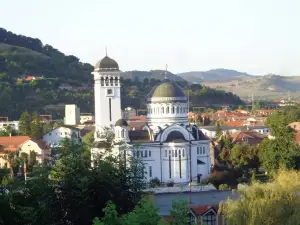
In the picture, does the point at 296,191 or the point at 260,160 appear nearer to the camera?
the point at 296,191

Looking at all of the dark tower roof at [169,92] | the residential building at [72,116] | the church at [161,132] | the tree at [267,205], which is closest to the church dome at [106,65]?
the church at [161,132]

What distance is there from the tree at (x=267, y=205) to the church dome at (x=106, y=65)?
86.3 ft

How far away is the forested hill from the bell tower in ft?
150

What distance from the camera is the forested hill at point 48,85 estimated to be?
109688mm

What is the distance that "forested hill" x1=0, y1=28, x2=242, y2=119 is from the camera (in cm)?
10969

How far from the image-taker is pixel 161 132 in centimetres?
5334

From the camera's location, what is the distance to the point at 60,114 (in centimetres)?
10881

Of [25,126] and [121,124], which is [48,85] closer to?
[25,126]

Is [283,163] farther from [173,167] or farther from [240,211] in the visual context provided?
[240,211]

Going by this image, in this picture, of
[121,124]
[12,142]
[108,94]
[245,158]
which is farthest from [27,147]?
[245,158]

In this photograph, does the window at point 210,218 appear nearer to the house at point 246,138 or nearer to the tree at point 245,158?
the tree at point 245,158

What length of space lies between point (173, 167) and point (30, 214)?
88.9 feet

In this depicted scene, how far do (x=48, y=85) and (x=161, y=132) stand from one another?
226ft

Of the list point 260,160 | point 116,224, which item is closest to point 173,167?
point 260,160
